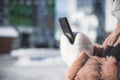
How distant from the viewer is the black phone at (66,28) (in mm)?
1572

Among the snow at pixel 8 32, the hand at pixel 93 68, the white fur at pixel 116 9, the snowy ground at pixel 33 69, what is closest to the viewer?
the hand at pixel 93 68

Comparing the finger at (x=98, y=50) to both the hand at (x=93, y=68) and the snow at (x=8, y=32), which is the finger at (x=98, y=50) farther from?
the snow at (x=8, y=32)

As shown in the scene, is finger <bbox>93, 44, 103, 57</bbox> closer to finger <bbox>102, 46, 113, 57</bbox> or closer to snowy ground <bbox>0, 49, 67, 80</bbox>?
finger <bbox>102, 46, 113, 57</bbox>

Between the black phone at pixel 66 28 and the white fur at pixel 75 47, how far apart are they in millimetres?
16

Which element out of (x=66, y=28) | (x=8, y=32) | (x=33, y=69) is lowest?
(x=8, y=32)

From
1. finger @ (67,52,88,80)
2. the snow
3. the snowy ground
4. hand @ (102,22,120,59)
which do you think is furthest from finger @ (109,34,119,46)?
the snow

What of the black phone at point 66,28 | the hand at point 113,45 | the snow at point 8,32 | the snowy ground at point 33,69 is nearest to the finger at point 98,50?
the hand at point 113,45

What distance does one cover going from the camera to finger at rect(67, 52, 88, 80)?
1.51 metres

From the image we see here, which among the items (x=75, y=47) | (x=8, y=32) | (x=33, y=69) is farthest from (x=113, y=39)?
(x=8, y=32)

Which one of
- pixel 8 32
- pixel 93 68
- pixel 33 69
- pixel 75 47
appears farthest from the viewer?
pixel 8 32

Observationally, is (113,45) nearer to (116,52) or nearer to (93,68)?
(116,52)

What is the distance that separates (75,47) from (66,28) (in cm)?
9

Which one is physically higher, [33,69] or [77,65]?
[77,65]

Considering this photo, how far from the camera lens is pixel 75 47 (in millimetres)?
1568
